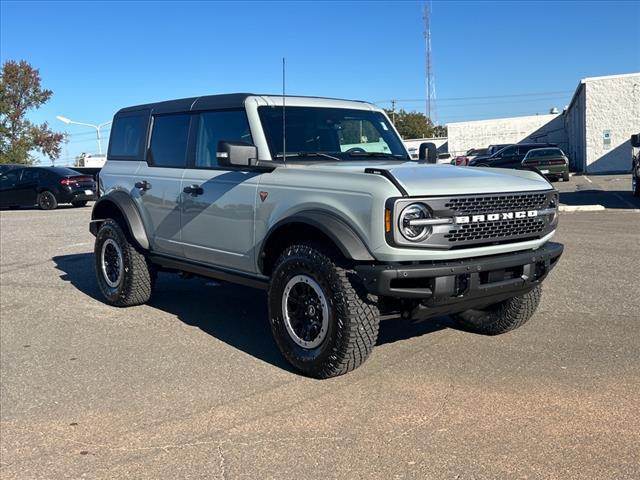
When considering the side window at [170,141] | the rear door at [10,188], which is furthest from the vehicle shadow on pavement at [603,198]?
the rear door at [10,188]

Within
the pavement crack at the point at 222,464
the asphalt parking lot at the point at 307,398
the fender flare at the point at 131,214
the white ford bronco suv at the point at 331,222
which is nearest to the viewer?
the pavement crack at the point at 222,464

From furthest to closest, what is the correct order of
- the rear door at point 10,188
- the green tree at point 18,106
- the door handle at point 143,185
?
the green tree at point 18,106 → the rear door at point 10,188 → the door handle at point 143,185

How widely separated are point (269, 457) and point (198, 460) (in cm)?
38

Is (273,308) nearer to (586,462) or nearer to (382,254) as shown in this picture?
(382,254)

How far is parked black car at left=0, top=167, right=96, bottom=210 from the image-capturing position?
69.1 feet

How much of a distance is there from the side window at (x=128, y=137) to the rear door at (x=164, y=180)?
0.67ft

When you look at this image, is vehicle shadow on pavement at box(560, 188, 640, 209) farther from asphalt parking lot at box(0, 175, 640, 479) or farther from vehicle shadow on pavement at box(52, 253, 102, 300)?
vehicle shadow on pavement at box(52, 253, 102, 300)

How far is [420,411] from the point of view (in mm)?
4055

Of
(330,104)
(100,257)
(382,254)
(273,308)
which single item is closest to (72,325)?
(100,257)

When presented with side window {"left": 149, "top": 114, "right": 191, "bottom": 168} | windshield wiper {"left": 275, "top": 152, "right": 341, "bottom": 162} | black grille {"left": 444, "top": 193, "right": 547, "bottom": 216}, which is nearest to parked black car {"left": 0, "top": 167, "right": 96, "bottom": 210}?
side window {"left": 149, "top": 114, "right": 191, "bottom": 168}

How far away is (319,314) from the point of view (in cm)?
463

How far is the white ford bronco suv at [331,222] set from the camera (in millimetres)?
4207

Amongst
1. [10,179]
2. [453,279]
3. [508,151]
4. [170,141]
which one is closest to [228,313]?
[170,141]

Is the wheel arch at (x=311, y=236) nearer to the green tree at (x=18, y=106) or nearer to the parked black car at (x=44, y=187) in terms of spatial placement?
the parked black car at (x=44, y=187)
